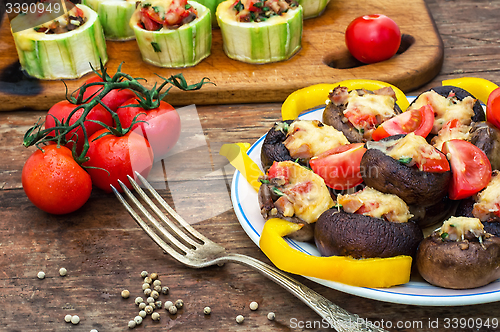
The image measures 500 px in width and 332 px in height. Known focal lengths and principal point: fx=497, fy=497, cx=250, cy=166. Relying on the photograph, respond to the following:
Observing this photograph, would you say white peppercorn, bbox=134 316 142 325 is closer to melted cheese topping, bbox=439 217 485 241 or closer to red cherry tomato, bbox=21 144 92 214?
red cherry tomato, bbox=21 144 92 214

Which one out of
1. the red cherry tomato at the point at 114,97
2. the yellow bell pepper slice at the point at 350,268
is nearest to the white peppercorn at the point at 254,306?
the yellow bell pepper slice at the point at 350,268

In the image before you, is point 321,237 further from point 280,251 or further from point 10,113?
point 10,113

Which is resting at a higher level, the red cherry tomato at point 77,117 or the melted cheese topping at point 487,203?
the melted cheese topping at point 487,203

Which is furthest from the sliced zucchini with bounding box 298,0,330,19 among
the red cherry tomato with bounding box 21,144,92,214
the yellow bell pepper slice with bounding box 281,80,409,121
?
the red cherry tomato with bounding box 21,144,92,214

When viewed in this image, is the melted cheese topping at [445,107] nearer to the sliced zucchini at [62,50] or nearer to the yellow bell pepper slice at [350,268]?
the yellow bell pepper slice at [350,268]

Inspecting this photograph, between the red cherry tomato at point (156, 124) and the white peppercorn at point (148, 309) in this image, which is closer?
the white peppercorn at point (148, 309)

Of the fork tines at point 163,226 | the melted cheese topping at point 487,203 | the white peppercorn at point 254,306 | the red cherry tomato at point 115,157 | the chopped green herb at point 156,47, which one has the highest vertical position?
the melted cheese topping at point 487,203

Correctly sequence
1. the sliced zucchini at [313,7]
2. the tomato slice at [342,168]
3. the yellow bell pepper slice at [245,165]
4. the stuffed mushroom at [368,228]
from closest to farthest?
the stuffed mushroom at [368,228] → the tomato slice at [342,168] → the yellow bell pepper slice at [245,165] → the sliced zucchini at [313,7]

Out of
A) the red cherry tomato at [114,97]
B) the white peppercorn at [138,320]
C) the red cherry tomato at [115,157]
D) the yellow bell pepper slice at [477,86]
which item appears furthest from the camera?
the red cherry tomato at [114,97]
